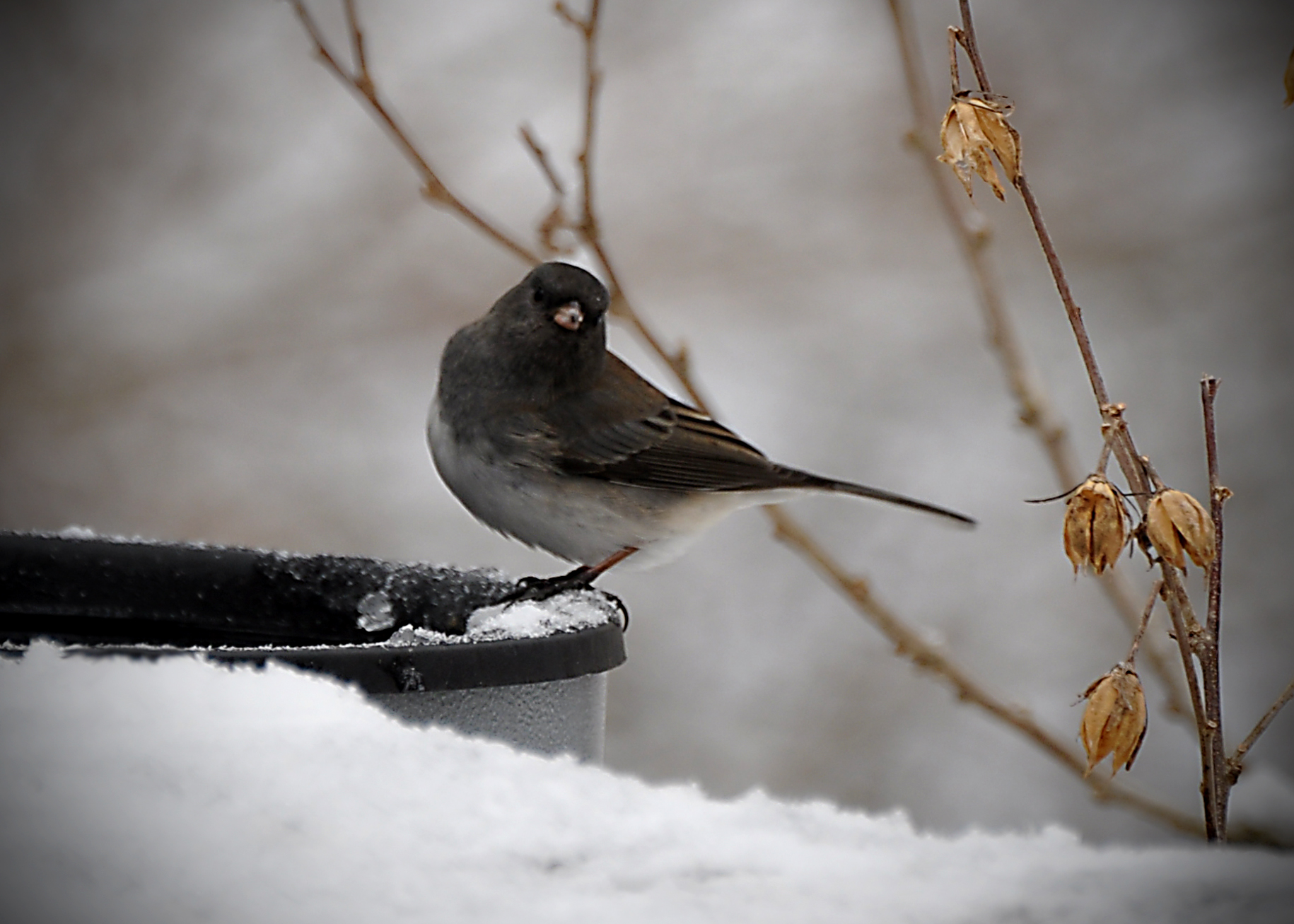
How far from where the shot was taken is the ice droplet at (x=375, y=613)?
4.70 ft

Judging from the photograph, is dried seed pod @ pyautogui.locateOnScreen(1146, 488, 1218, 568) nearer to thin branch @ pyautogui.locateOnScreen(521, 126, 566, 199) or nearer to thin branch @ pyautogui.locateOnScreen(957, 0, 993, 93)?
thin branch @ pyautogui.locateOnScreen(957, 0, 993, 93)

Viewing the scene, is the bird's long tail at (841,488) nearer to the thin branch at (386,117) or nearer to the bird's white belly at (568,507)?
the bird's white belly at (568,507)

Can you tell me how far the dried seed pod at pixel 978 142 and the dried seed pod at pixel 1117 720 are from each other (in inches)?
14.1

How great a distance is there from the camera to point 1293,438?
3920 millimetres

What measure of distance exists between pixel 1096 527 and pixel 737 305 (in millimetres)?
3749

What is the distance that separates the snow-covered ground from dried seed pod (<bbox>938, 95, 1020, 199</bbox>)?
1.48 feet

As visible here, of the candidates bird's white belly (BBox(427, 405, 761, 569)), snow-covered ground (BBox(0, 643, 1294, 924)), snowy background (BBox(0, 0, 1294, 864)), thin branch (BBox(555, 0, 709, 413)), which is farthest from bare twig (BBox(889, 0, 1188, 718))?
snowy background (BBox(0, 0, 1294, 864))

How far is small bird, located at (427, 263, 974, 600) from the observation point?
82.5 inches

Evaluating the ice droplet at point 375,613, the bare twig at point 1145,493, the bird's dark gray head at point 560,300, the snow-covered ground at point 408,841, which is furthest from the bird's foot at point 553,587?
the bare twig at point 1145,493

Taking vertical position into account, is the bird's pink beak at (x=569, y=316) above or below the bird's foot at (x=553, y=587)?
above

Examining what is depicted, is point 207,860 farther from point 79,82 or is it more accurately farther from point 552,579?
point 79,82

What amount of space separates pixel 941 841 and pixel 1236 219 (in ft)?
12.2

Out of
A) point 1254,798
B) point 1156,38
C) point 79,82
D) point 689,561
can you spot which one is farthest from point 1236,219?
point 79,82

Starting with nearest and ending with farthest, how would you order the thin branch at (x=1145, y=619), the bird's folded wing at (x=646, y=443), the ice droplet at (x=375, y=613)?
the thin branch at (x=1145, y=619)
the ice droplet at (x=375, y=613)
the bird's folded wing at (x=646, y=443)
